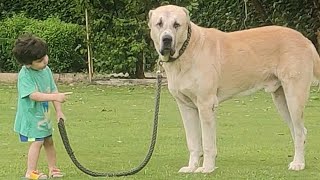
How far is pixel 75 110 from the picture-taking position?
1472 cm

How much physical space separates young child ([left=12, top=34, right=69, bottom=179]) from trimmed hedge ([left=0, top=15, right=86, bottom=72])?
13.1 metres

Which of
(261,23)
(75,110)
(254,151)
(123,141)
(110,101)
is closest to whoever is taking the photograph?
(254,151)

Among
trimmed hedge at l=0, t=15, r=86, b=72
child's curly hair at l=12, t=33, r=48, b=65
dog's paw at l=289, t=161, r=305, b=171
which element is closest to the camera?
child's curly hair at l=12, t=33, r=48, b=65

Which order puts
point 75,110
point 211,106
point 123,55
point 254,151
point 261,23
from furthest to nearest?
point 261,23 < point 123,55 < point 75,110 < point 254,151 < point 211,106

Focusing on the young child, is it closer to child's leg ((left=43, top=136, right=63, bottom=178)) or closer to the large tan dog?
child's leg ((left=43, top=136, right=63, bottom=178))

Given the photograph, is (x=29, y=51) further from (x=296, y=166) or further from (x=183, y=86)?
(x=296, y=166)

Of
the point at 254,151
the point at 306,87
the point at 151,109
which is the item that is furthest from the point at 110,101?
the point at 306,87

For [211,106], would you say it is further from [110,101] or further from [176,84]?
[110,101]

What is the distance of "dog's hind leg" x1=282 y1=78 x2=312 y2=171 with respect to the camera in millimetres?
8734

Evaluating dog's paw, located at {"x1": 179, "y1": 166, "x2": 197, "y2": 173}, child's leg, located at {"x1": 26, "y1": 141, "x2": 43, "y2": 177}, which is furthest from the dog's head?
child's leg, located at {"x1": 26, "y1": 141, "x2": 43, "y2": 177}

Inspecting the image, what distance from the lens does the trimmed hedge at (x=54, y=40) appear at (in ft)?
70.3

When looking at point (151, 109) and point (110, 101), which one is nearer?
point (151, 109)

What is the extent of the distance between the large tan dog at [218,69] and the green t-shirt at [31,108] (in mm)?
1191

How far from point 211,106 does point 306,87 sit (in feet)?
3.79
